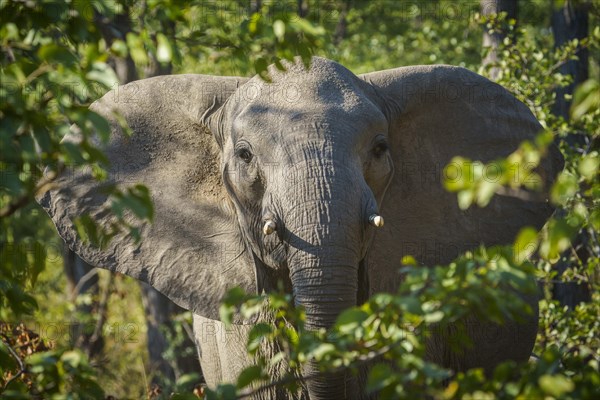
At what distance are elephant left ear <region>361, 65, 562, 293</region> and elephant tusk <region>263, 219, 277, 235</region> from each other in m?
0.94

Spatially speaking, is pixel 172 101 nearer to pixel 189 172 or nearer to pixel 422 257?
pixel 189 172

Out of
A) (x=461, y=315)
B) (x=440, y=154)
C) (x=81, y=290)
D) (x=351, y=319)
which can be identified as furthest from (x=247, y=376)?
(x=81, y=290)

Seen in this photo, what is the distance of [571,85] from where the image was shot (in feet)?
28.5

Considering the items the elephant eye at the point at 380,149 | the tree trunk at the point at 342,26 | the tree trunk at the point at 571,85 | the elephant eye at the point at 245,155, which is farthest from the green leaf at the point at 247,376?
the tree trunk at the point at 342,26

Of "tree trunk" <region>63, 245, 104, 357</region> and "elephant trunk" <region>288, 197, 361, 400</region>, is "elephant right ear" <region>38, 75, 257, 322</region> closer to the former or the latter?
"elephant trunk" <region>288, 197, 361, 400</region>

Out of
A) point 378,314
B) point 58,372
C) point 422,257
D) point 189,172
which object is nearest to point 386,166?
point 422,257

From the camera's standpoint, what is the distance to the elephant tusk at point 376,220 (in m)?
4.77

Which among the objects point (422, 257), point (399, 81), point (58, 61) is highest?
point (58, 61)

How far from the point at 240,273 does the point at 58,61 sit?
Answer: 2.37m

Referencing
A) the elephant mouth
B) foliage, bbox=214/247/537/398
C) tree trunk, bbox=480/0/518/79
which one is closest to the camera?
foliage, bbox=214/247/537/398

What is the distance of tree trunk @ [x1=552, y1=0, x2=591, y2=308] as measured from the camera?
27.2 ft

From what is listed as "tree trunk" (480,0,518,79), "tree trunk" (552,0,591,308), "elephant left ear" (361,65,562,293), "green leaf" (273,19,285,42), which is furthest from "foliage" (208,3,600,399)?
"tree trunk" (480,0,518,79)

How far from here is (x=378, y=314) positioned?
3.41m

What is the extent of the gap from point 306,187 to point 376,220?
1.18 feet
